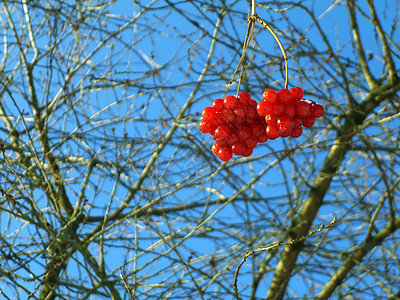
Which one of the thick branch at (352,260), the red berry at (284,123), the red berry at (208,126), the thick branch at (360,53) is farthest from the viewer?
the thick branch at (360,53)

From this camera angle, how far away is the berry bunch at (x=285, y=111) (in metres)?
1.71

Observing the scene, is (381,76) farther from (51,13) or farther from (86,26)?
(51,13)

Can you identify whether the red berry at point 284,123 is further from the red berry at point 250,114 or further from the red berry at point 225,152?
the red berry at point 225,152

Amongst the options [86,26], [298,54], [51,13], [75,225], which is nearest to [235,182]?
[298,54]

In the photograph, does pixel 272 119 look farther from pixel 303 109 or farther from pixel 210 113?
pixel 210 113

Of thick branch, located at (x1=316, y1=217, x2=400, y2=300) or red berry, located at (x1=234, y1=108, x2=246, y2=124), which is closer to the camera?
red berry, located at (x1=234, y1=108, x2=246, y2=124)

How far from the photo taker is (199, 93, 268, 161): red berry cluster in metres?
1.75

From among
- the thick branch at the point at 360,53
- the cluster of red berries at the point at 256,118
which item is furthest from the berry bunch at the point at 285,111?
the thick branch at the point at 360,53

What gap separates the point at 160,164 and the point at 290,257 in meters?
1.37

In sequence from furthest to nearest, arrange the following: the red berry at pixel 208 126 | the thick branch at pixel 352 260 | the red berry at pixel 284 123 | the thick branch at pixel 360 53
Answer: the thick branch at pixel 360 53, the thick branch at pixel 352 260, the red berry at pixel 208 126, the red berry at pixel 284 123

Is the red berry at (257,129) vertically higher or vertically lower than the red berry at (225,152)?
higher

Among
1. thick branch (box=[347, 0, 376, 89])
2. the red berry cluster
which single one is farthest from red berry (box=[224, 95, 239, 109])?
thick branch (box=[347, 0, 376, 89])

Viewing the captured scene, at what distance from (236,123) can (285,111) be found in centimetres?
19

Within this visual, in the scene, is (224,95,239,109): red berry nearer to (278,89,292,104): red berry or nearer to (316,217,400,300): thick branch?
(278,89,292,104): red berry
